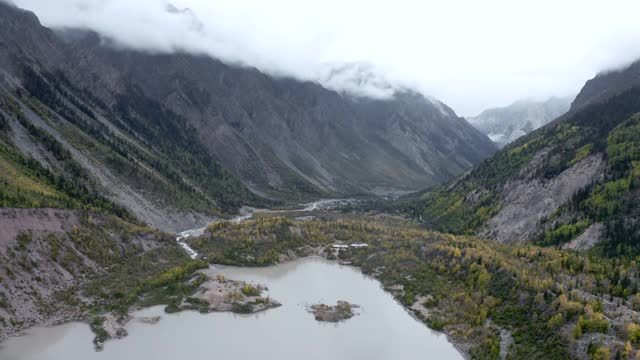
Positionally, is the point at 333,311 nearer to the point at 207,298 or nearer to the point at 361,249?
the point at 207,298

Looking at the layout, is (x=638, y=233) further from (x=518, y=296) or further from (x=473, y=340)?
(x=473, y=340)

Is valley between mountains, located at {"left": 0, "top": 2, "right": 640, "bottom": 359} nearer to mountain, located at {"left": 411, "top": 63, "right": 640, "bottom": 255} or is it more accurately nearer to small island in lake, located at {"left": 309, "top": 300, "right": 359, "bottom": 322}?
mountain, located at {"left": 411, "top": 63, "right": 640, "bottom": 255}

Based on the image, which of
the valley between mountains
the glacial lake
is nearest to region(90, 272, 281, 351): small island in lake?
the valley between mountains

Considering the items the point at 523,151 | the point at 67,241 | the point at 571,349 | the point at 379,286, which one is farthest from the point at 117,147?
the point at 571,349

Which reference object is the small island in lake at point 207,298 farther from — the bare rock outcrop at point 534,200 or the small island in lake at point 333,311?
the bare rock outcrop at point 534,200

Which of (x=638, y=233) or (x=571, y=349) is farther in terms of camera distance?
(x=638, y=233)

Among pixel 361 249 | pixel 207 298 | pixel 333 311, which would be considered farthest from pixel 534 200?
pixel 207 298

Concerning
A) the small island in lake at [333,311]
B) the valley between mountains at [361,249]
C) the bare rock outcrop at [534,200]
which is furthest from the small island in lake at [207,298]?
the bare rock outcrop at [534,200]
